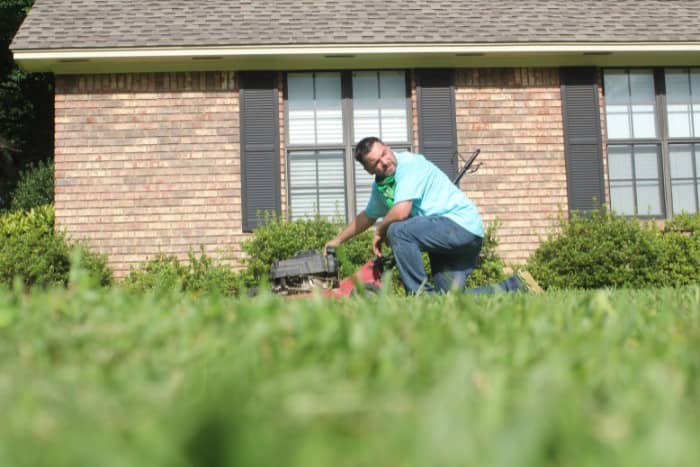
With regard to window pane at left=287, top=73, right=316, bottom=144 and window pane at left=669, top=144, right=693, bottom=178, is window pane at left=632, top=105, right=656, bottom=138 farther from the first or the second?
window pane at left=287, top=73, right=316, bottom=144

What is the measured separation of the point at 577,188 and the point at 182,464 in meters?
10.2

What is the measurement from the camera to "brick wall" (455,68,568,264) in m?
10.1

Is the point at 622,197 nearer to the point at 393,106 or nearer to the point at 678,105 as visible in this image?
the point at 678,105

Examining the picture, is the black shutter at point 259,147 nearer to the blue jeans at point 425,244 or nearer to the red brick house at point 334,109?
the red brick house at point 334,109

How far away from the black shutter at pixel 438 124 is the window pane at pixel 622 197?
2.36 m

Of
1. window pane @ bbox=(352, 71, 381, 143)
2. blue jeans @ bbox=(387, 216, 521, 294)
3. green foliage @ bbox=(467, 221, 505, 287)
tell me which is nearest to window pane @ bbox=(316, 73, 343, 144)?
window pane @ bbox=(352, 71, 381, 143)

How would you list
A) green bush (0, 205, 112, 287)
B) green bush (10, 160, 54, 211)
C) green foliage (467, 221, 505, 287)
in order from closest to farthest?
1. green bush (0, 205, 112, 287)
2. green foliage (467, 221, 505, 287)
3. green bush (10, 160, 54, 211)

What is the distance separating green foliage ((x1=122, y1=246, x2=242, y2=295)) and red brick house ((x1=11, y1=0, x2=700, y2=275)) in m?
0.21

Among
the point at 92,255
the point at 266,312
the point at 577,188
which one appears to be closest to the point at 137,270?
the point at 92,255

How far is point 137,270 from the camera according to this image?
966 centimetres

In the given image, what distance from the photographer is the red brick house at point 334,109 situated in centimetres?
980

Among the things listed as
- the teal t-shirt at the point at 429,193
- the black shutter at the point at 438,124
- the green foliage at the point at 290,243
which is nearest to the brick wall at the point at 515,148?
the black shutter at the point at 438,124

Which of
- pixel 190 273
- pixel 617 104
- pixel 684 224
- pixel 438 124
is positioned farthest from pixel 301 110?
pixel 684 224

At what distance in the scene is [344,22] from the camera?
10.2 meters
